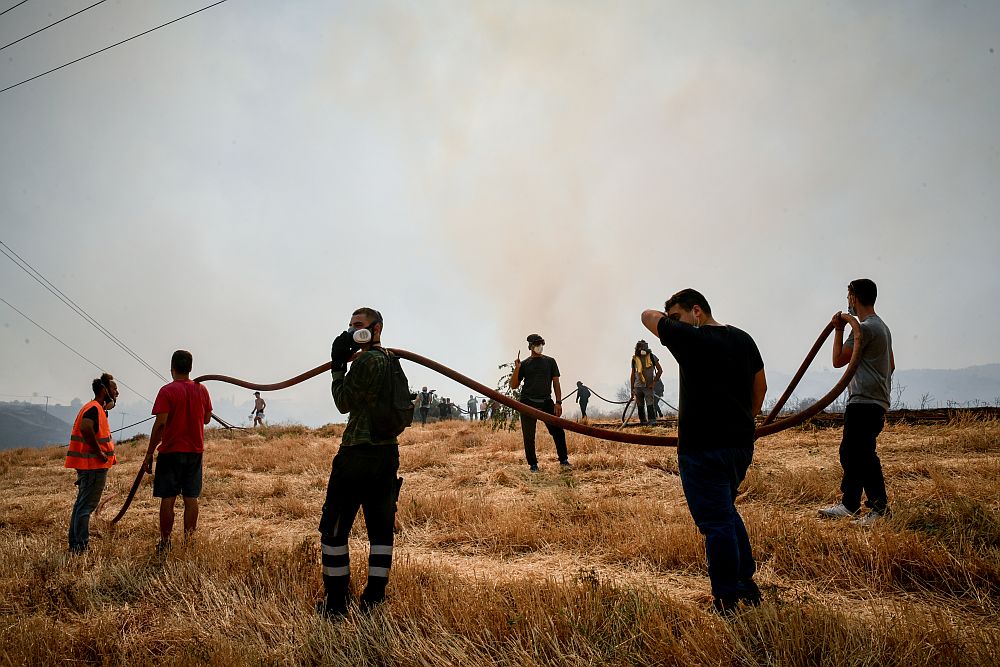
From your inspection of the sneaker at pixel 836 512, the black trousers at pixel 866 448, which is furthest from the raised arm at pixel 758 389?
the sneaker at pixel 836 512

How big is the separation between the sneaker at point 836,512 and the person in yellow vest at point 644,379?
822 centimetres

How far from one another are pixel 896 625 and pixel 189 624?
3.83m

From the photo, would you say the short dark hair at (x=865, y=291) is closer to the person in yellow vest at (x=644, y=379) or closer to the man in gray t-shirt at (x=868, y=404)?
the man in gray t-shirt at (x=868, y=404)

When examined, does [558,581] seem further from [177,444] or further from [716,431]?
[177,444]

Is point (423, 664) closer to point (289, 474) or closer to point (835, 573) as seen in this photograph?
point (835, 573)

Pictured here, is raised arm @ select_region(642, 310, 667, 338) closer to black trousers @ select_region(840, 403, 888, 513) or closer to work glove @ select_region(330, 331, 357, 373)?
work glove @ select_region(330, 331, 357, 373)

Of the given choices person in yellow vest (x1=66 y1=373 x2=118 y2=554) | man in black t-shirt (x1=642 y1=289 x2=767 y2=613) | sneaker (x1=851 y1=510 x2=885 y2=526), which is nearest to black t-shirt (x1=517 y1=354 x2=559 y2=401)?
sneaker (x1=851 y1=510 x2=885 y2=526)

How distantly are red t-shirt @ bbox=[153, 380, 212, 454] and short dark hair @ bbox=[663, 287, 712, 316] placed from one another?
15.2 ft

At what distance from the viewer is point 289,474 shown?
34.5 ft

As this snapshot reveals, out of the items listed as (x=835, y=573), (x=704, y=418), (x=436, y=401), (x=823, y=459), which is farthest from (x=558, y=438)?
(x=436, y=401)

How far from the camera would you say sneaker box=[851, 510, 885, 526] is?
13.8 feet

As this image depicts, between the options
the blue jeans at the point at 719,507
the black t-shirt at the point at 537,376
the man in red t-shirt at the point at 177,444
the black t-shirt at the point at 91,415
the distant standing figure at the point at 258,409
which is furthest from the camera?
the distant standing figure at the point at 258,409

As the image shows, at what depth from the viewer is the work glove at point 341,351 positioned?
3.39 metres

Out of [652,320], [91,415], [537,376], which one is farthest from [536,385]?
[91,415]
